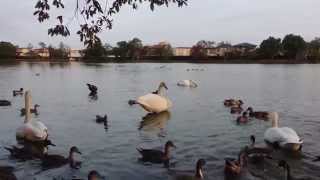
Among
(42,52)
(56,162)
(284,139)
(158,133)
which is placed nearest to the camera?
(56,162)

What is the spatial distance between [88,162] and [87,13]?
6.00 meters

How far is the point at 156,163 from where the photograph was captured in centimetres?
1323

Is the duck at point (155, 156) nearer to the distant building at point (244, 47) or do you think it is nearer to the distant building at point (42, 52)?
the distant building at point (244, 47)

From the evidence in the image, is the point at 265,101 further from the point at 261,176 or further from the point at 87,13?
the point at 87,13

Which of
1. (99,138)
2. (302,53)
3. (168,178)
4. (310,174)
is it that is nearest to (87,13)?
(168,178)

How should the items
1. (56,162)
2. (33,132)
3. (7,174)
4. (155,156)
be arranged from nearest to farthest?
(7,174) < (56,162) < (155,156) < (33,132)

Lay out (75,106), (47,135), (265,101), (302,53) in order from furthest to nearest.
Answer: (302,53), (265,101), (75,106), (47,135)

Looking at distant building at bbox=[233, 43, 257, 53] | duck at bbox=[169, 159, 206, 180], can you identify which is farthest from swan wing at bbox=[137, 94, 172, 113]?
distant building at bbox=[233, 43, 257, 53]

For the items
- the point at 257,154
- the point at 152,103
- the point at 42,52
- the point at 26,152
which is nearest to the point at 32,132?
the point at 26,152

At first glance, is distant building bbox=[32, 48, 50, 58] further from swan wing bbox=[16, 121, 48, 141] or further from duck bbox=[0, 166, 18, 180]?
duck bbox=[0, 166, 18, 180]

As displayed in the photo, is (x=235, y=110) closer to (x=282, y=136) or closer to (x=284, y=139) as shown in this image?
(x=282, y=136)

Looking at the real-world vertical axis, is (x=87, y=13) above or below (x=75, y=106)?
above

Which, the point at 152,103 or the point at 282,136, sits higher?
the point at 152,103

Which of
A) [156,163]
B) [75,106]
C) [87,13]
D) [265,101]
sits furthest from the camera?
[265,101]
